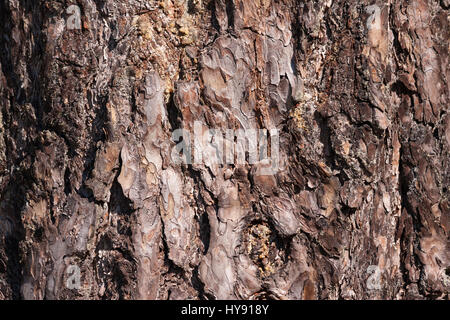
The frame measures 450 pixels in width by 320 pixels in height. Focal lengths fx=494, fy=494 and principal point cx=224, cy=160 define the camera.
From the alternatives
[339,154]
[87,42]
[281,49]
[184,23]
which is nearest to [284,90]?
[281,49]

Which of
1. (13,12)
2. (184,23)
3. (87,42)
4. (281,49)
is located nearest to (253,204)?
(281,49)

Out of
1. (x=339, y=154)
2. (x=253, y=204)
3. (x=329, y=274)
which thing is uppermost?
(x=339, y=154)

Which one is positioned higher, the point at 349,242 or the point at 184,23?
the point at 184,23

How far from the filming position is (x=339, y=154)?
1.45 metres

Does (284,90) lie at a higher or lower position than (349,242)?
higher

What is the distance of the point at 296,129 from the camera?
146cm

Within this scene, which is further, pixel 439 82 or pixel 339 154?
pixel 439 82

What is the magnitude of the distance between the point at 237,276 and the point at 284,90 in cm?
56

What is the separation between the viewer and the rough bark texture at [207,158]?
143cm

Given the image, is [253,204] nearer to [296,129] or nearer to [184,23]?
[296,129]

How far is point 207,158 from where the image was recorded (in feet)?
4.67

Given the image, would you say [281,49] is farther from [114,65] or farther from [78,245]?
[78,245]

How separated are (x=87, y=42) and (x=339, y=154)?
2.69 ft

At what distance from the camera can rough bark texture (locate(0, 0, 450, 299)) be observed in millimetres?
1426
